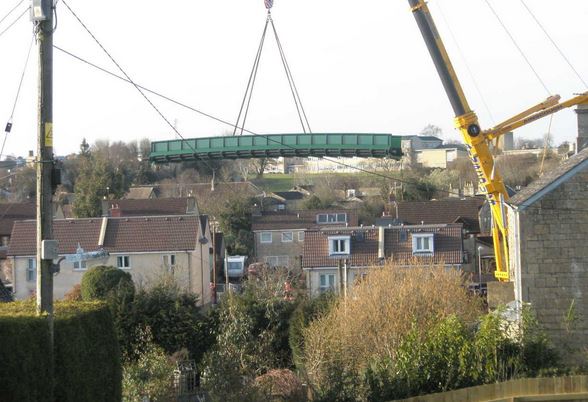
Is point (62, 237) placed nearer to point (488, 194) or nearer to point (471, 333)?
point (488, 194)

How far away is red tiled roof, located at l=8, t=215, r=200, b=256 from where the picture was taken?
42625 millimetres

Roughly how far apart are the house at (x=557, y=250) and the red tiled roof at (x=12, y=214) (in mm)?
43516

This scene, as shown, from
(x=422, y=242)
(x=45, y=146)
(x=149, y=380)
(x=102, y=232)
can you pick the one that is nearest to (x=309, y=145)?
(x=422, y=242)

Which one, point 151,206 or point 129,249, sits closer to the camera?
point 129,249

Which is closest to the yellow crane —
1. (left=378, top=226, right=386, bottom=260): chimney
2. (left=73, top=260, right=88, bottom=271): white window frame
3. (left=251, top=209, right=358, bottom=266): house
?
(left=378, top=226, right=386, bottom=260): chimney

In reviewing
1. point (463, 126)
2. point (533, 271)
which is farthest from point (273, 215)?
point (533, 271)

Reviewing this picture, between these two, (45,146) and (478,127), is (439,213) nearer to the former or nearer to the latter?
(478,127)

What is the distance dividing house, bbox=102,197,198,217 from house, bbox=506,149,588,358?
3884 centimetres

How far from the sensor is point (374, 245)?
40125 millimetres

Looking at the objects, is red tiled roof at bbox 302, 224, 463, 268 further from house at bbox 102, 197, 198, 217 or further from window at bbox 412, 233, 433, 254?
house at bbox 102, 197, 198, 217

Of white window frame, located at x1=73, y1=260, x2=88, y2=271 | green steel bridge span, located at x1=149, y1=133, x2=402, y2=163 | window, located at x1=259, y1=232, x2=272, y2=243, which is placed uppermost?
green steel bridge span, located at x1=149, y1=133, x2=402, y2=163

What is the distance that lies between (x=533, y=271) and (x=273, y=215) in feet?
126

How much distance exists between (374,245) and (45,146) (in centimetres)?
2889

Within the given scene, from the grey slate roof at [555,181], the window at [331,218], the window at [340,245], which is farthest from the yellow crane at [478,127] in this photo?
the window at [331,218]
